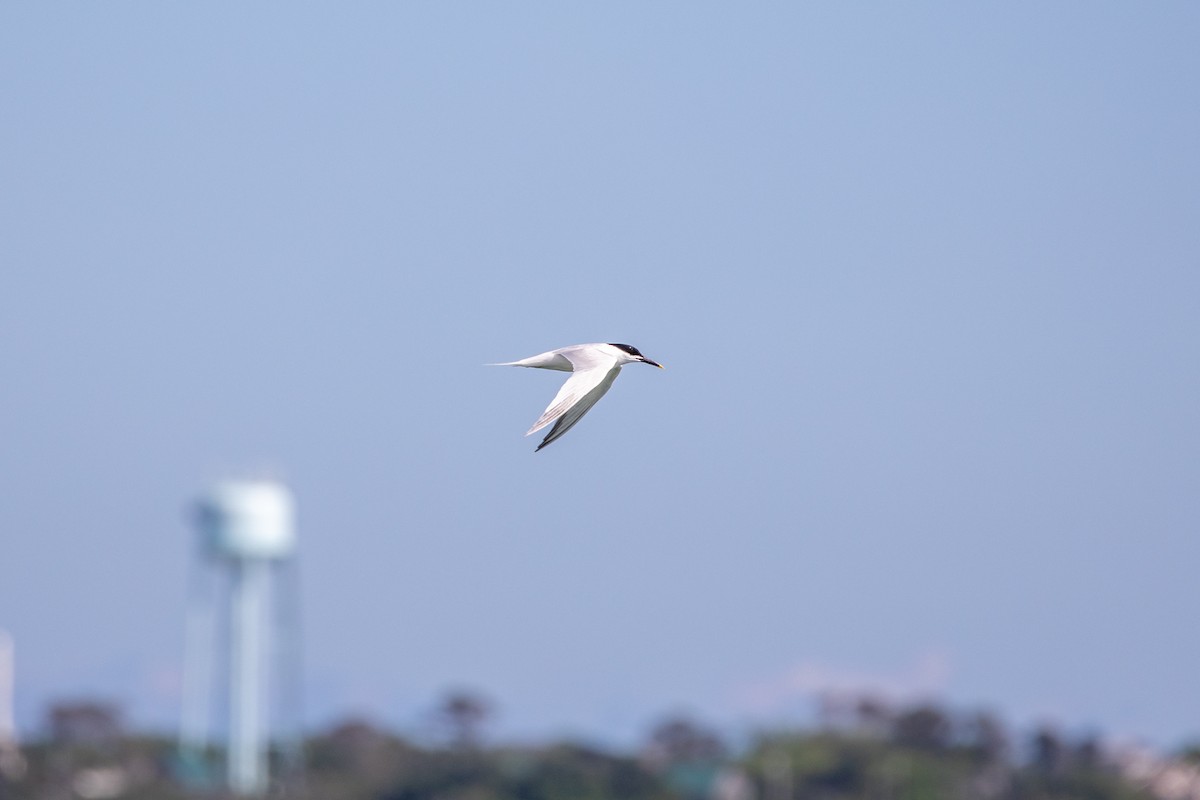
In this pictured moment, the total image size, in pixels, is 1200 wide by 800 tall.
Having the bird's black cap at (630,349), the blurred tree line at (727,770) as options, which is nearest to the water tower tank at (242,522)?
the blurred tree line at (727,770)

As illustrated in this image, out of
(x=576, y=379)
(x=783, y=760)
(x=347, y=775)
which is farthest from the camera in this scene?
(x=347, y=775)

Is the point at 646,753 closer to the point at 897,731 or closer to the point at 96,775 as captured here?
the point at 897,731

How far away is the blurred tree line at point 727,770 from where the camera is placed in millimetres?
80562

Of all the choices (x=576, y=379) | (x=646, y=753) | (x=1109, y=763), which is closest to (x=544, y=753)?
(x=646, y=753)

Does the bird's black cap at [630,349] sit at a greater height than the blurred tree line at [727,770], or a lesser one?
→ greater

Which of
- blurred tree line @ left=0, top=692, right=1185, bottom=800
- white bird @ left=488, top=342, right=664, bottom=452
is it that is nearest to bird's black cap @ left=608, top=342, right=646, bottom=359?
white bird @ left=488, top=342, right=664, bottom=452

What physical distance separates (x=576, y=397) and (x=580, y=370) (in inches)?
33.1

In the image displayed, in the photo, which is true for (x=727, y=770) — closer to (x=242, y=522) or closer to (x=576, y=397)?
(x=242, y=522)

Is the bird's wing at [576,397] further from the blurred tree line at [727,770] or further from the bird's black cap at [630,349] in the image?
the blurred tree line at [727,770]

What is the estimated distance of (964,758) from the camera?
84000mm

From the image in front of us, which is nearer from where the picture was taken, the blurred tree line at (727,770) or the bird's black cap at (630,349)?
the bird's black cap at (630,349)

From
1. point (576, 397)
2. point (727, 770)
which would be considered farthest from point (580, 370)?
point (727, 770)

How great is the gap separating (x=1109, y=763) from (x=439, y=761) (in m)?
22.7

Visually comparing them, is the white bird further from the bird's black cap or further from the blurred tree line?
the blurred tree line
